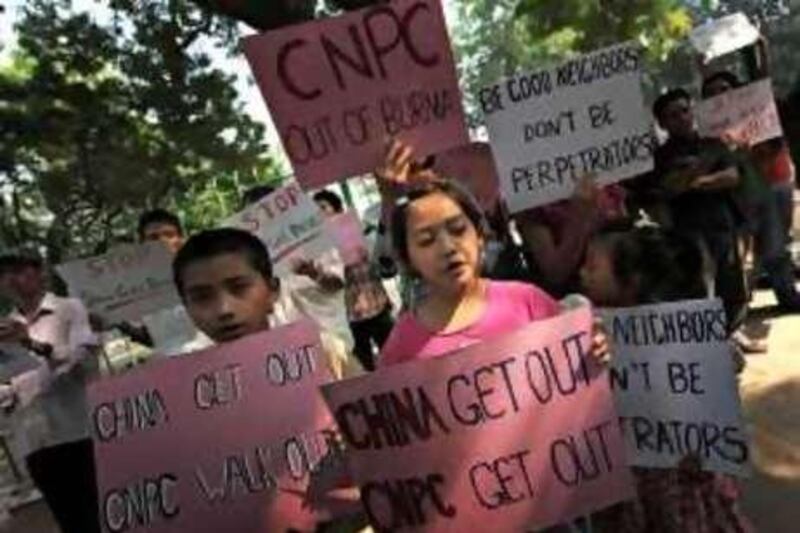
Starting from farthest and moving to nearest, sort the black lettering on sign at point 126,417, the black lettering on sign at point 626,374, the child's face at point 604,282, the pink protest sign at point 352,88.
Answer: the pink protest sign at point 352,88
the child's face at point 604,282
the black lettering on sign at point 626,374
the black lettering on sign at point 126,417

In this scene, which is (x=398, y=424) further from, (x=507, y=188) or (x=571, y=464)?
(x=507, y=188)

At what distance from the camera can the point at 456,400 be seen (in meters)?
2.96

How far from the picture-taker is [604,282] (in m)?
4.05

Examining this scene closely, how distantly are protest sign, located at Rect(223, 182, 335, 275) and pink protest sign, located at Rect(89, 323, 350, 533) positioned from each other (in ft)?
11.4

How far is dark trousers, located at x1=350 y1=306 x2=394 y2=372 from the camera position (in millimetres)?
8281

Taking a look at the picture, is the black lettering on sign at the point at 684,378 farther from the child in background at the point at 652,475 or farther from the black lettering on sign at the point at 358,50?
the black lettering on sign at the point at 358,50

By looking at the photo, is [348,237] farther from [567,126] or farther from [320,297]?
[567,126]

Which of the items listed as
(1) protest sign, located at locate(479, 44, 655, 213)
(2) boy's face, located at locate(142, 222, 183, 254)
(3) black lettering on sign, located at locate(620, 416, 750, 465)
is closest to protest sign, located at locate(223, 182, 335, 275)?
(2) boy's face, located at locate(142, 222, 183, 254)

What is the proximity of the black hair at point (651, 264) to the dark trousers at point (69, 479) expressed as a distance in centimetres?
297

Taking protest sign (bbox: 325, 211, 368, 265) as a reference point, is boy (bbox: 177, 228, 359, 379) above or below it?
above

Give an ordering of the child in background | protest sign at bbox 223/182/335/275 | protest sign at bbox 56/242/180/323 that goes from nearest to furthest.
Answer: the child in background → protest sign at bbox 223/182/335/275 → protest sign at bbox 56/242/180/323

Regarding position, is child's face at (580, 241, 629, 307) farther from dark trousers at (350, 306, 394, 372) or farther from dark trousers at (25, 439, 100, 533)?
dark trousers at (350, 306, 394, 372)

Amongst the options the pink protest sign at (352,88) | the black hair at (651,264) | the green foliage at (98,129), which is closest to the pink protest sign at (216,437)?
the black hair at (651,264)

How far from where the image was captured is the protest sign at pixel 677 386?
11.7ft
